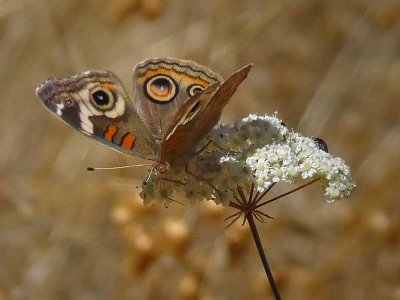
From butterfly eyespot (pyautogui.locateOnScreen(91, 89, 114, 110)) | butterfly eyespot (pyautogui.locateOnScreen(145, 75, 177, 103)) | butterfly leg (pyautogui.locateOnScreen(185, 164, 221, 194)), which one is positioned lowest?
butterfly leg (pyautogui.locateOnScreen(185, 164, 221, 194))

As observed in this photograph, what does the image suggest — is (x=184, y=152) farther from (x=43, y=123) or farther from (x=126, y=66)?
(x=43, y=123)

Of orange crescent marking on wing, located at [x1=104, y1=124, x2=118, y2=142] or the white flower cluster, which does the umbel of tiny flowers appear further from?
orange crescent marking on wing, located at [x1=104, y1=124, x2=118, y2=142]

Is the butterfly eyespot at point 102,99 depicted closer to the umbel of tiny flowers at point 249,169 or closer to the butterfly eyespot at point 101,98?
the butterfly eyespot at point 101,98

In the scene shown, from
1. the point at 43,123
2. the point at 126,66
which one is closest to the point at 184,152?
the point at 126,66

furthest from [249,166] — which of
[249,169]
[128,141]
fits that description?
[128,141]

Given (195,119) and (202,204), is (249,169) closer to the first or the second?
(195,119)

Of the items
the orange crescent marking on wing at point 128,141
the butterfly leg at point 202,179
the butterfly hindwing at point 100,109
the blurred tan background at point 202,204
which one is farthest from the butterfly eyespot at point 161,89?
the blurred tan background at point 202,204

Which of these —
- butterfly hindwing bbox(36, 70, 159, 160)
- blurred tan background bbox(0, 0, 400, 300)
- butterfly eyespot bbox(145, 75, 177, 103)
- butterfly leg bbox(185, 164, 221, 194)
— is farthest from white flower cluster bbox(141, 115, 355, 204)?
blurred tan background bbox(0, 0, 400, 300)
